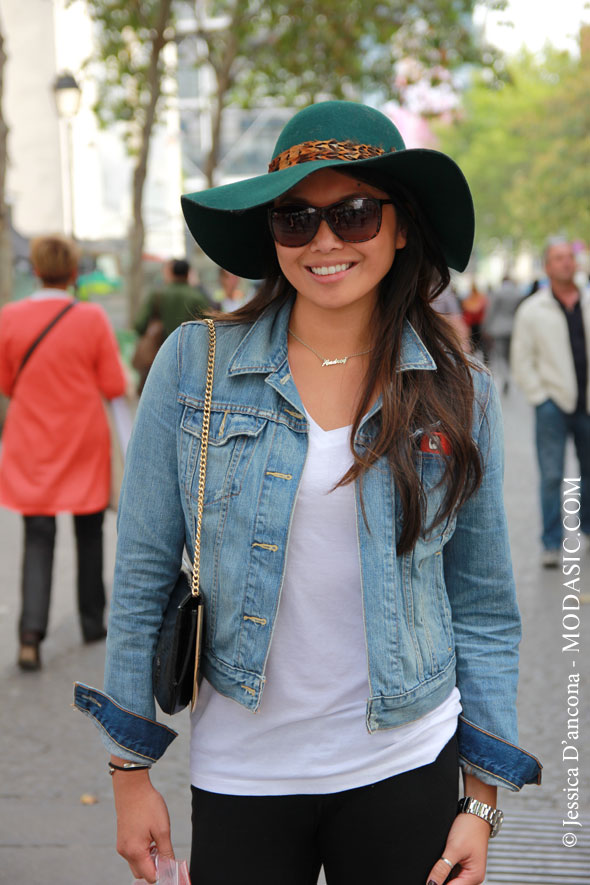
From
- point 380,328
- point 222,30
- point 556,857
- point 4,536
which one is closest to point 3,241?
point 4,536

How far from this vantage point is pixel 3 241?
12336 millimetres

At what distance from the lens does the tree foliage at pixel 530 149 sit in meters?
31.6

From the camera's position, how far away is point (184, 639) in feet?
5.92

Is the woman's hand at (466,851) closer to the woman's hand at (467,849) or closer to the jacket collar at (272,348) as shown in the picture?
the woman's hand at (467,849)

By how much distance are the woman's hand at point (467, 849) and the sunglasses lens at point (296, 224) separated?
102cm

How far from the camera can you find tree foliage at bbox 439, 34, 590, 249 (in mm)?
31609

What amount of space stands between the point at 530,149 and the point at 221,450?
47952mm

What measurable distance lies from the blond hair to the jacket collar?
389 cm

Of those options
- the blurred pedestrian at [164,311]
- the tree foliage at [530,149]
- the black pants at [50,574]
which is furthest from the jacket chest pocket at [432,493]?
the tree foliage at [530,149]

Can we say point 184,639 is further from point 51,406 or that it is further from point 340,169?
point 51,406

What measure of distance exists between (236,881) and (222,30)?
19382mm

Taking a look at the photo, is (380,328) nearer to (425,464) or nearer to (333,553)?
(425,464)

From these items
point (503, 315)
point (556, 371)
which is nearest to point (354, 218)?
point (556, 371)

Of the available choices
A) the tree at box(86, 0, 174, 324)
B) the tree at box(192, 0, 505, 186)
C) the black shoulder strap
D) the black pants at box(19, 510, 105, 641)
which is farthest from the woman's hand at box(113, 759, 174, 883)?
the tree at box(192, 0, 505, 186)
